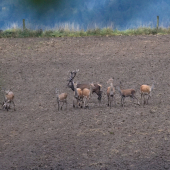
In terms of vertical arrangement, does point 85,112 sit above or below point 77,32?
below

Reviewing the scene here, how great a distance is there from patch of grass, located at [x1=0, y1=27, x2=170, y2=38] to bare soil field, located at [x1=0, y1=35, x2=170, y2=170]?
1.17 metres

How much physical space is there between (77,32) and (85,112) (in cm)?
1375

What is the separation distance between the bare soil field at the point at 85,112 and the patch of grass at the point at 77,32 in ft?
3.82

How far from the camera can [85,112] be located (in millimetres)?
11984

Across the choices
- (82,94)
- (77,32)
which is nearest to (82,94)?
(82,94)

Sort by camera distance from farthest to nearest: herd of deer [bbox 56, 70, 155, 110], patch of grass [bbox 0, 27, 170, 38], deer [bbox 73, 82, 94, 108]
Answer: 1. patch of grass [bbox 0, 27, 170, 38]
2. deer [bbox 73, 82, 94, 108]
3. herd of deer [bbox 56, 70, 155, 110]

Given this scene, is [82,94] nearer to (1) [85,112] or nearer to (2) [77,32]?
(1) [85,112]

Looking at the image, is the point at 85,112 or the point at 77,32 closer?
the point at 85,112

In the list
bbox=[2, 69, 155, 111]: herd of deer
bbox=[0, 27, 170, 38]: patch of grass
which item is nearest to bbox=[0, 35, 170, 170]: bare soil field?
bbox=[2, 69, 155, 111]: herd of deer

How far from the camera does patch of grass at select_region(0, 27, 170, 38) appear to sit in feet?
81.0

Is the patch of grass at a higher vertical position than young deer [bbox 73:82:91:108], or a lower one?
higher

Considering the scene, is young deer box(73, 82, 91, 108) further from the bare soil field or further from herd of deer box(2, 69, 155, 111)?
the bare soil field

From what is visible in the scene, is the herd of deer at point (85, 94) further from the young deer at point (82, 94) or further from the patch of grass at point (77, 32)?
the patch of grass at point (77, 32)

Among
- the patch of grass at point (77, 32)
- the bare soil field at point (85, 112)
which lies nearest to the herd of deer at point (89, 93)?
the bare soil field at point (85, 112)
